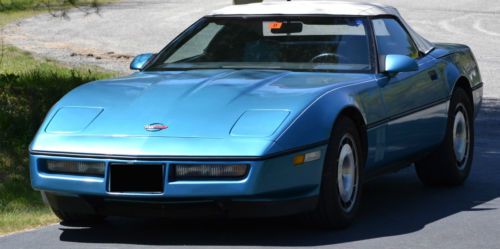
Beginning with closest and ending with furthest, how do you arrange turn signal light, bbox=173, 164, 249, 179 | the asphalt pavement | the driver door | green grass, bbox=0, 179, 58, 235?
turn signal light, bbox=173, 164, 249, 179, the asphalt pavement, green grass, bbox=0, 179, 58, 235, the driver door

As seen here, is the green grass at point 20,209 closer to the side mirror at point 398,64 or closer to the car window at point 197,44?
the car window at point 197,44

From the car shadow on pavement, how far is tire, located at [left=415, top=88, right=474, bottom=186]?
0.09 meters

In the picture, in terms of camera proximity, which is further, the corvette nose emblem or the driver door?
the driver door

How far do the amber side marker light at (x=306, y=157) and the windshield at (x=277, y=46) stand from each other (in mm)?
1151

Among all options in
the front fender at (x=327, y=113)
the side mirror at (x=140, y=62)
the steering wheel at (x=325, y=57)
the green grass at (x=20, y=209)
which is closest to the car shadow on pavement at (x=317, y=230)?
the green grass at (x=20, y=209)

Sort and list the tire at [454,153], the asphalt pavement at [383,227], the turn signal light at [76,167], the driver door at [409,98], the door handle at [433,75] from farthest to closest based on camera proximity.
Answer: the tire at [454,153]
the door handle at [433,75]
the driver door at [409,98]
the asphalt pavement at [383,227]
the turn signal light at [76,167]

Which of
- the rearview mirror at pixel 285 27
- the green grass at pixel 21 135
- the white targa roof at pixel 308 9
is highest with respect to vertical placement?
the white targa roof at pixel 308 9

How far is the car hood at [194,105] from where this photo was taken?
726 centimetres

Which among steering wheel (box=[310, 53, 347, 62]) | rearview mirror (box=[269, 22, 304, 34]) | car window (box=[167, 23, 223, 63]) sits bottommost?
car window (box=[167, 23, 223, 63])

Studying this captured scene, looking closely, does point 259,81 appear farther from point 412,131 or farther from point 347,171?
point 412,131

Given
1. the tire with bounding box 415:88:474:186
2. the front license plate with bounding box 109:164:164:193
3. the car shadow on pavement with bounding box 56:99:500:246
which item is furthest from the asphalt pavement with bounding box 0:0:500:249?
→ the front license plate with bounding box 109:164:164:193

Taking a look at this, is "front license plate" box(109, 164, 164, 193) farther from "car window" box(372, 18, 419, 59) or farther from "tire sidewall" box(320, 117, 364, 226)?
"car window" box(372, 18, 419, 59)

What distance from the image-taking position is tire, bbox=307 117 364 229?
7.49 metres

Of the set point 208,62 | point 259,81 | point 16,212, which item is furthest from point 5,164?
point 259,81
